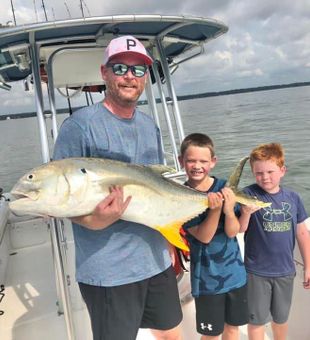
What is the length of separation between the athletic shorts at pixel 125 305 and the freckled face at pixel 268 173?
3.42 ft

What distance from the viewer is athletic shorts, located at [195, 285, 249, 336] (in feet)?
8.05

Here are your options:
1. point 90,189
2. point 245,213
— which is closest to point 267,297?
point 245,213

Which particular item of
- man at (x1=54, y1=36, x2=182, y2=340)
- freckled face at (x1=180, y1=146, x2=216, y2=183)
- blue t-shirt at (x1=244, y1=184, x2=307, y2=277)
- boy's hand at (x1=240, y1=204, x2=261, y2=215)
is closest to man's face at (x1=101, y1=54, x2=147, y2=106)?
man at (x1=54, y1=36, x2=182, y2=340)

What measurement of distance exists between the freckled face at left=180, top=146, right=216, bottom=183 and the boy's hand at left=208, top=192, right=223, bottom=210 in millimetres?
285

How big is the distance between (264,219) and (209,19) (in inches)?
76.9

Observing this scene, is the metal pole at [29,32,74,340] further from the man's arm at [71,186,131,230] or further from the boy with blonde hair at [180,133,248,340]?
the man's arm at [71,186,131,230]

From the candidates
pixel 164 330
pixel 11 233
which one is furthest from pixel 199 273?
pixel 11 233

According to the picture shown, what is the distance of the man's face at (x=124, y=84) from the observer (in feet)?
6.36

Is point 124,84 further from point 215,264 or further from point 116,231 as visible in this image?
point 215,264

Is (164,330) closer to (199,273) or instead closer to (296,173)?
(199,273)

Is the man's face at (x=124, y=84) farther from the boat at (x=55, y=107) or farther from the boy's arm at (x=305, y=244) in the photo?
the boy's arm at (x=305, y=244)

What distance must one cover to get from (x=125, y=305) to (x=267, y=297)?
121cm

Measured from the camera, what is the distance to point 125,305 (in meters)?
2.01

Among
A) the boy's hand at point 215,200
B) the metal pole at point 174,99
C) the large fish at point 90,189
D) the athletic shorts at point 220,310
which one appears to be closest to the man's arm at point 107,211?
the large fish at point 90,189
